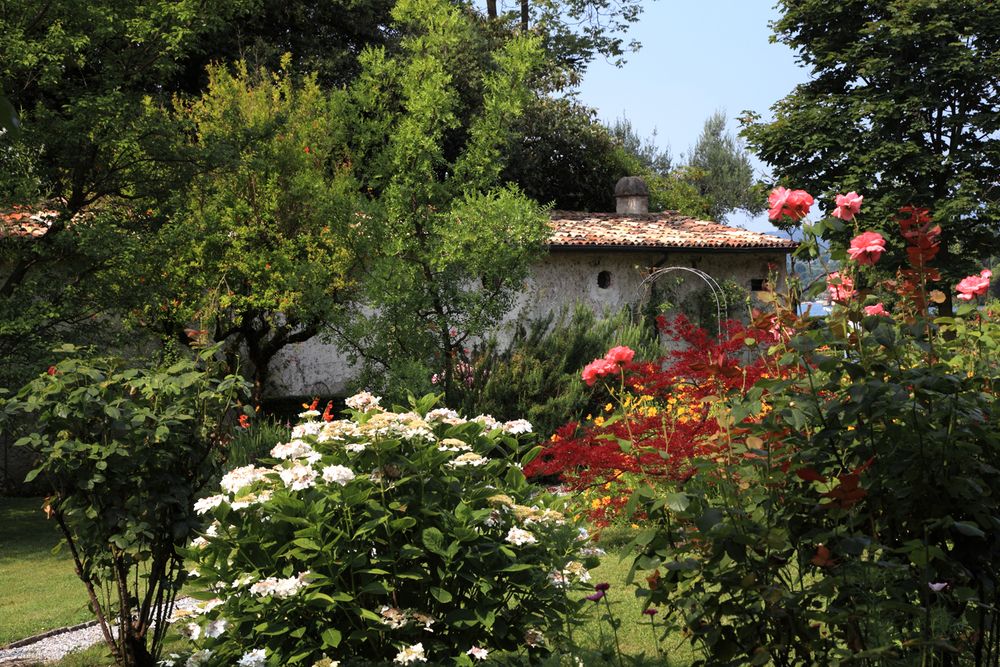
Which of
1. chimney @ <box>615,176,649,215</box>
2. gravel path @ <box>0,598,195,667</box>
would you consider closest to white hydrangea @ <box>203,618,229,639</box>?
gravel path @ <box>0,598,195,667</box>

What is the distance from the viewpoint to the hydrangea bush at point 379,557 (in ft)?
11.5

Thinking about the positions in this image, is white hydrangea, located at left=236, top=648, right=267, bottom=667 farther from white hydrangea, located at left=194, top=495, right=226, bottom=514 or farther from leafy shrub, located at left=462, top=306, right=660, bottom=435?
leafy shrub, located at left=462, top=306, right=660, bottom=435

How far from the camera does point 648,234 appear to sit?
70.4 feet

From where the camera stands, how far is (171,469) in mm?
4867

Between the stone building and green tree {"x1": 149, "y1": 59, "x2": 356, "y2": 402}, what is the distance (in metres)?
1.97

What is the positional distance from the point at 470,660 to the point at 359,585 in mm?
506

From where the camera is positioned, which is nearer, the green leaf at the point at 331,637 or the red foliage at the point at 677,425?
the green leaf at the point at 331,637

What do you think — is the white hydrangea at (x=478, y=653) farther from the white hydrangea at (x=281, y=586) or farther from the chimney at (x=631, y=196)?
the chimney at (x=631, y=196)

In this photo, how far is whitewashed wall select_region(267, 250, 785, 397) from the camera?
1956 cm

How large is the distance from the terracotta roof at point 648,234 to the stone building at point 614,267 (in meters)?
0.02

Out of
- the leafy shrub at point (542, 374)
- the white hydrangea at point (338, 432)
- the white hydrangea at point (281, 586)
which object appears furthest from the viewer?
the leafy shrub at point (542, 374)

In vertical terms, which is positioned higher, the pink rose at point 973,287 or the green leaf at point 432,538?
the pink rose at point 973,287

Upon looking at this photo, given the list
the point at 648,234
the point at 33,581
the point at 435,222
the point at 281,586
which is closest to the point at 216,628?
the point at 281,586

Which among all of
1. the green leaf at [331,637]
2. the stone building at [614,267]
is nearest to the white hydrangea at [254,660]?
the green leaf at [331,637]
